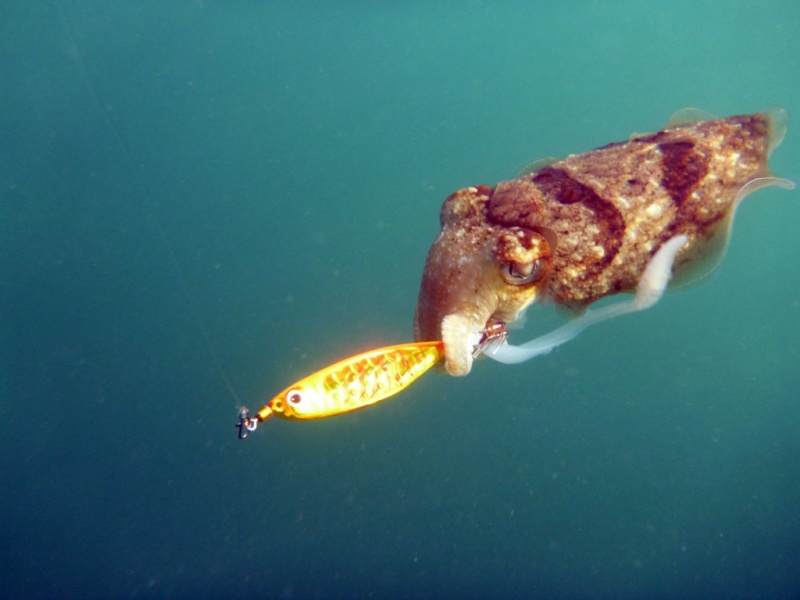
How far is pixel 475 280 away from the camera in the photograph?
2859mm

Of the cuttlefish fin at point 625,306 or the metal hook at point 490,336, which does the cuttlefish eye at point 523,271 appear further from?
the cuttlefish fin at point 625,306

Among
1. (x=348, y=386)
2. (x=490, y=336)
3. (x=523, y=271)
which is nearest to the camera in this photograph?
(x=348, y=386)

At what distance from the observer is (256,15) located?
2733cm

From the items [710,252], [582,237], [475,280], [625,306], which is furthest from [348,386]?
[710,252]

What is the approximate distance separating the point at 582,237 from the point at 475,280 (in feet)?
2.40

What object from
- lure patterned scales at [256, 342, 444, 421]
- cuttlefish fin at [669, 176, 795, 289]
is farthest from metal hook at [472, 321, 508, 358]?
cuttlefish fin at [669, 176, 795, 289]

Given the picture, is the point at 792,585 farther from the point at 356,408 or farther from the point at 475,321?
the point at 356,408

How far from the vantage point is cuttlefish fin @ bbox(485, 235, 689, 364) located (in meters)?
3.16

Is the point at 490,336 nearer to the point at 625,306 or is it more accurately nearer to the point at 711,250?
the point at 625,306

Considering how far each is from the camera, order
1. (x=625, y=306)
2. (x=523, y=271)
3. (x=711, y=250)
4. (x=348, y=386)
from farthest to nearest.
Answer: (x=711, y=250) < (x=625, y=306) < (x=523, y=271) < (x=348, y=386)

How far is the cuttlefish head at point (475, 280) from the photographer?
8.99 feet

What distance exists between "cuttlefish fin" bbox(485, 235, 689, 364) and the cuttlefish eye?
0.56m

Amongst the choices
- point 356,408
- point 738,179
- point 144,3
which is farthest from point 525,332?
point 144,3

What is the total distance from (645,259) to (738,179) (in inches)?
39.9
